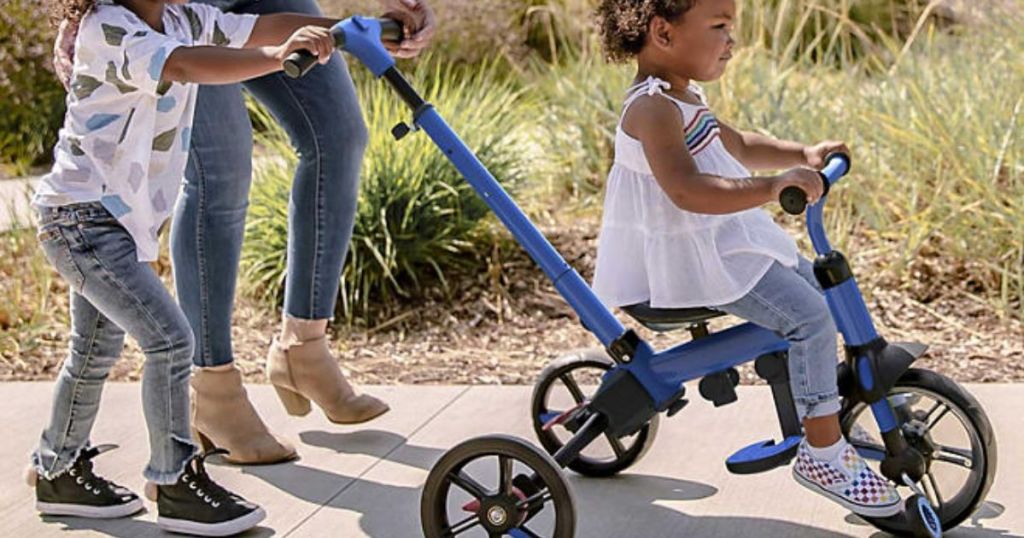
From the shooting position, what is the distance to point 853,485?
3227 mm

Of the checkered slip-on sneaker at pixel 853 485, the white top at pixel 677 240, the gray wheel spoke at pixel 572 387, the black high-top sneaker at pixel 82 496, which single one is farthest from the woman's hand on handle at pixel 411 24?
the checkered slip-on sneaker at pixel 853 485

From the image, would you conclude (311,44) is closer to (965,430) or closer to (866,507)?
(866,507)

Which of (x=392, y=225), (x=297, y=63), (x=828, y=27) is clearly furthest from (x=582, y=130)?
(x=297, y=63)

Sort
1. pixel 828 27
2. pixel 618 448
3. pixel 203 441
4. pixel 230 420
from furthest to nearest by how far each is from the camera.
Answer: pixel 828 27, pixel 203 441, pixel 230 420, pixel 618 448

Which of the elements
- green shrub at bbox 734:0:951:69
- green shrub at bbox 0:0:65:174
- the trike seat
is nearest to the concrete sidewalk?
the trike seat

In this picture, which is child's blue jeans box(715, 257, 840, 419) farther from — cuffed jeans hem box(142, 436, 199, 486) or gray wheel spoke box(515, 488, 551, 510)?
cuffed jeans hem box(142, 436, 199, 486)

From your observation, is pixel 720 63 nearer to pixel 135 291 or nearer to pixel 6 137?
pixel 135 291

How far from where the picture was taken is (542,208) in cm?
646

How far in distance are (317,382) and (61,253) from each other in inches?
36.0

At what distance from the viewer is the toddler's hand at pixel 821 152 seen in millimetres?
3398

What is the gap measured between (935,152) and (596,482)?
251 cm

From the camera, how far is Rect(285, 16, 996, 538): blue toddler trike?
323 centimetres

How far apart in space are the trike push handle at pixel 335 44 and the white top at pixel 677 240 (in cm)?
58

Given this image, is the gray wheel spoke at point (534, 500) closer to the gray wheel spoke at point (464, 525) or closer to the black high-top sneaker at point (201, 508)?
the gray wheel spoke at point (464, 525)
